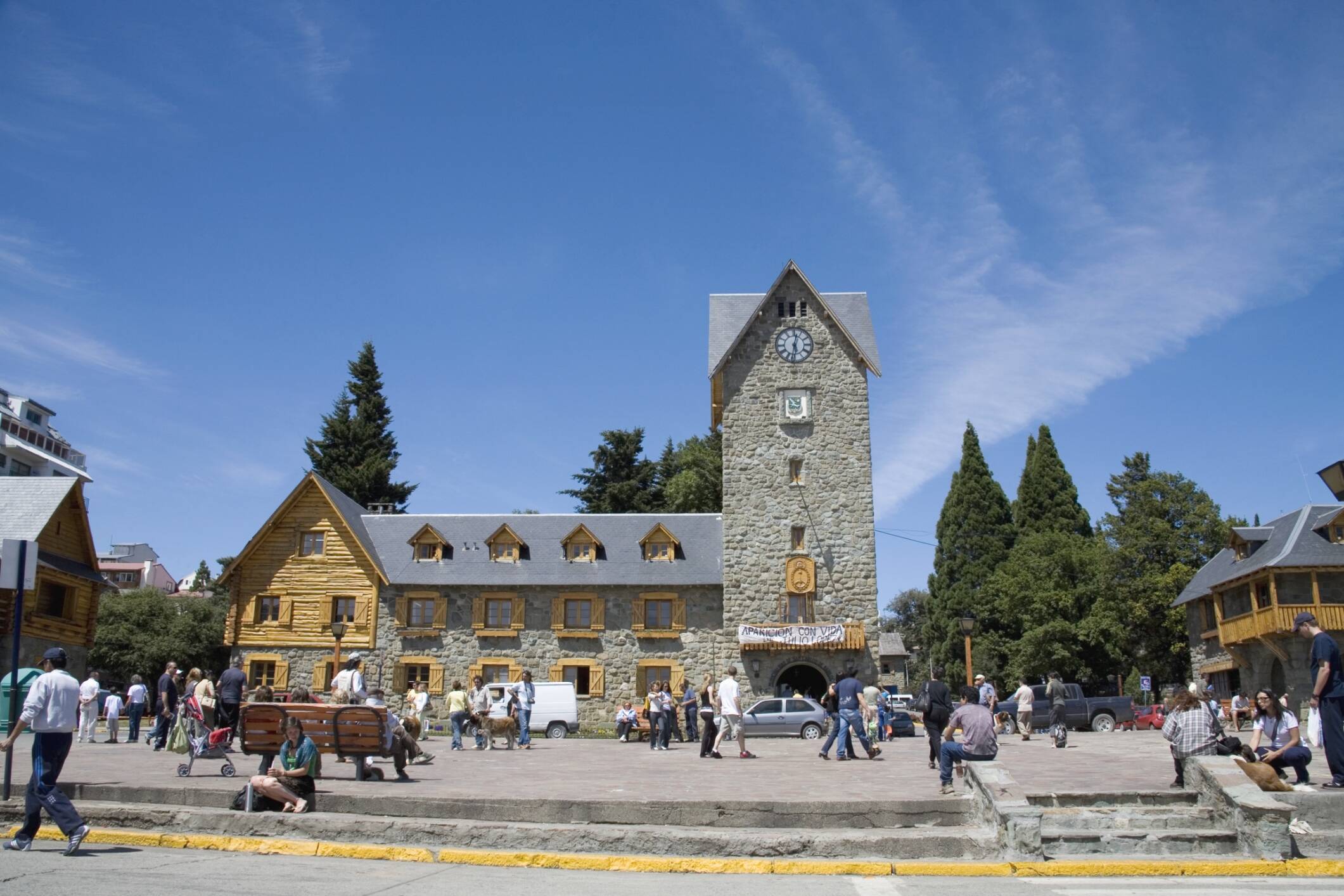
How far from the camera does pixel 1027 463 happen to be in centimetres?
6359

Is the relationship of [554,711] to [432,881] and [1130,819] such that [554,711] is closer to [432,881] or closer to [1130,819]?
[1130,819]

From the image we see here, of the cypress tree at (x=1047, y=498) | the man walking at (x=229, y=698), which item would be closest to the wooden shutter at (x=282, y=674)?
the man walking at (x=229, y=698)

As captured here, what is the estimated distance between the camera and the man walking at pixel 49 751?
9.26 meters

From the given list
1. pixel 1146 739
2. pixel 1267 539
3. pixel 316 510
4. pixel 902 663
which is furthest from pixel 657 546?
pixel 902 663

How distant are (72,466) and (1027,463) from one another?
75.3 meters

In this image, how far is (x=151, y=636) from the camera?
2317 inches

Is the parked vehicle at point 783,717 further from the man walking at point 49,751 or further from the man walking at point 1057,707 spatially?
the man walking at point 49,751

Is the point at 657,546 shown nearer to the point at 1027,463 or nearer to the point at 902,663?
the point at 1027,463

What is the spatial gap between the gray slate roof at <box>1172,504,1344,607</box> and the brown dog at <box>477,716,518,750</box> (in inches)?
1165

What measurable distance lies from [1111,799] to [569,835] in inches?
232

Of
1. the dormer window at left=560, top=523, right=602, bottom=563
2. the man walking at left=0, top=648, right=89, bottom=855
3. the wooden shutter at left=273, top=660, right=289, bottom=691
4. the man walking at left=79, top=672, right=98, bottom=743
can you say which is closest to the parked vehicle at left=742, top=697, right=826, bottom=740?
the dormer window at left=560, top=523, right=602, bottom=563

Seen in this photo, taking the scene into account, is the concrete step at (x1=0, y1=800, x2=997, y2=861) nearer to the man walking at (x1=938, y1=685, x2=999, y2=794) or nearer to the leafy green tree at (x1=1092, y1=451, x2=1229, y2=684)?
the man walking at (x1=938, y1=685, x2=999, y2=794)

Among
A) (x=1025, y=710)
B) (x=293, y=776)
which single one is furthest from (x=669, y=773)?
(x=1025, y=710)

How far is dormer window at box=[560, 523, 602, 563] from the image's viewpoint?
136 ft
